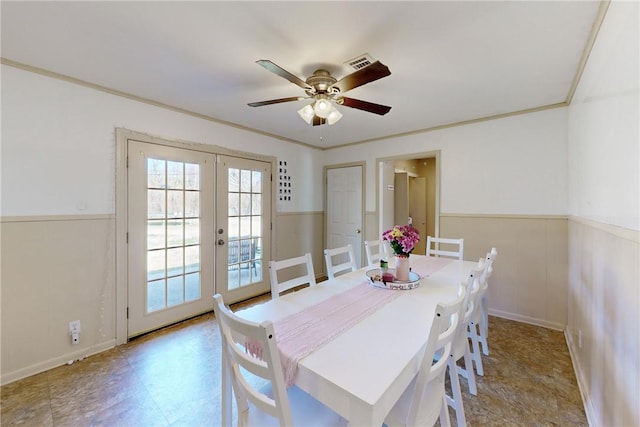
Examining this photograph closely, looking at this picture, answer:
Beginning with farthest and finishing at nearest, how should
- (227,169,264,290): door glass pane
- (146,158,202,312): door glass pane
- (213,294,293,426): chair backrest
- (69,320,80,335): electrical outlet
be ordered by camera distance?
(227,169,264,290): door glass pane → (146,158,202,312): door glass pane → (69,320,80,335): electrical outlet → (213,294,293,426): chair backrest

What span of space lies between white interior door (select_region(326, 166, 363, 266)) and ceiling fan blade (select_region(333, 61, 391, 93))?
2.60 m

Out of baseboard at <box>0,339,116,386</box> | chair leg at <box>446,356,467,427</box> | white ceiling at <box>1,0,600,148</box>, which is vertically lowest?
baseboard at <box>0,339,116,386</box>

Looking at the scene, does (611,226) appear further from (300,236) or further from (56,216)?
(56,216)

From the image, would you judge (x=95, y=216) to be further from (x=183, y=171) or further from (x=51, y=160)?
(x=183, y=171)

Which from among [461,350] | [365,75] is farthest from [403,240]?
[365,75]

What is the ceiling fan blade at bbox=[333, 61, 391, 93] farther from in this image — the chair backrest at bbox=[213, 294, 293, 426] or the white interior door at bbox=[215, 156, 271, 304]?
the white interior door at bbox=[215, 156, 271, 304]

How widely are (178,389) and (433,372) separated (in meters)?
1.82

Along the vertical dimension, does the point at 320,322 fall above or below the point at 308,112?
below

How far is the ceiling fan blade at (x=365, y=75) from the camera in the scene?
1.51 metres

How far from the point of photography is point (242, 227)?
3.56 metres

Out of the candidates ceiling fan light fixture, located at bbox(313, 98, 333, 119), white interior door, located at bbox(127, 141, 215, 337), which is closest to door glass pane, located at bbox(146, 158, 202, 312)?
white interior door, located at bbox(127, 141, 215, 337)

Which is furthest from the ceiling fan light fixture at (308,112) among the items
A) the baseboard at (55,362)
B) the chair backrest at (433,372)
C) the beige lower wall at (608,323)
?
the baseboard at (55,362)

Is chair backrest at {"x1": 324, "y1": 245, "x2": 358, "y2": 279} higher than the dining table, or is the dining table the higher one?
chair backrest at {"x1": 324, "y1": 245, "x2": 358, "y2": 279}

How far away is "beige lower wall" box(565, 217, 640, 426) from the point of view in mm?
1034
